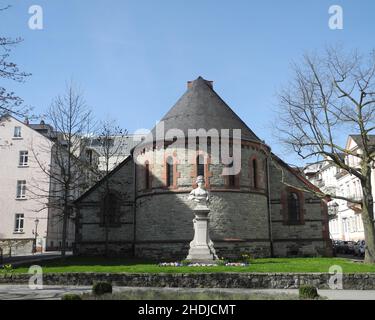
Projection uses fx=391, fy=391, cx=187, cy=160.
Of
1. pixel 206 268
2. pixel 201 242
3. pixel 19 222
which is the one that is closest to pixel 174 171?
pixel 201 242

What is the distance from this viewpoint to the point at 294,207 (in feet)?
98.8

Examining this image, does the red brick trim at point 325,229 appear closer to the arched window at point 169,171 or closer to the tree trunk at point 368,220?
the tree trunk at point 368,220

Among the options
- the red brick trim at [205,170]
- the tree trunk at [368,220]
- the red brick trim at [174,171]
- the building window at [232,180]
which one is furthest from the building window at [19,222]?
the tree trunk at [368,220]

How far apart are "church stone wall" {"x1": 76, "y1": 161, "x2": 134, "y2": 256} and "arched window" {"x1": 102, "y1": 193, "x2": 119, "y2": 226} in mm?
275

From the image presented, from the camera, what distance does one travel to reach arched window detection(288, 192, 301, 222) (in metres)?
29.8

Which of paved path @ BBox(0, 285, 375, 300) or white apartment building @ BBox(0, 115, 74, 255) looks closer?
paved path @ BBox(0, 285, 375, 300)

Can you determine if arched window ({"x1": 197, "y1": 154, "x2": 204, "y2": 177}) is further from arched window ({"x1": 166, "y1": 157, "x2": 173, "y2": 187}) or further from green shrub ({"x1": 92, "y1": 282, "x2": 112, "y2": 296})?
green shrub ({"x1": 92, "y1": 282, "x2": 112, "y2": 296})

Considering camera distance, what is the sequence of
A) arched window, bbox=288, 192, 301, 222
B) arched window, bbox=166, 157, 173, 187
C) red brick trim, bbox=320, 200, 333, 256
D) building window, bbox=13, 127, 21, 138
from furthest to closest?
building window, bbox=13, 127, 21, 138 → arched window, bbox=288, 192, 301, 222 → red brick trim, bbox=320, 200, 333, 256 → arched window, bbox=166, 157, 173, 187

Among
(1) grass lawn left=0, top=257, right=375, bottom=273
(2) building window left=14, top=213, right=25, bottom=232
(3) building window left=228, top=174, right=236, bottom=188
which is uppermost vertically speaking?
(3) building window left=228, top=174, right=236, bottom=188

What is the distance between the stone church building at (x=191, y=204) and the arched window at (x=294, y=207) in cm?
7

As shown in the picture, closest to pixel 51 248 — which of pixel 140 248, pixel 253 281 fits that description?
pixel 140 248

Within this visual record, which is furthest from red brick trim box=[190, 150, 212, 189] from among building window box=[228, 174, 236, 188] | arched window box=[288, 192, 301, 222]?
arched window box=[288, 192, 301, 222]

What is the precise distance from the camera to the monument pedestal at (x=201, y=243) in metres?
19.5

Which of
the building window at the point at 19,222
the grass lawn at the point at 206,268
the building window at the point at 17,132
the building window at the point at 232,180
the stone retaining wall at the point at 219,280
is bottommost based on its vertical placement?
the stone retaining wall at the point at 219,280
